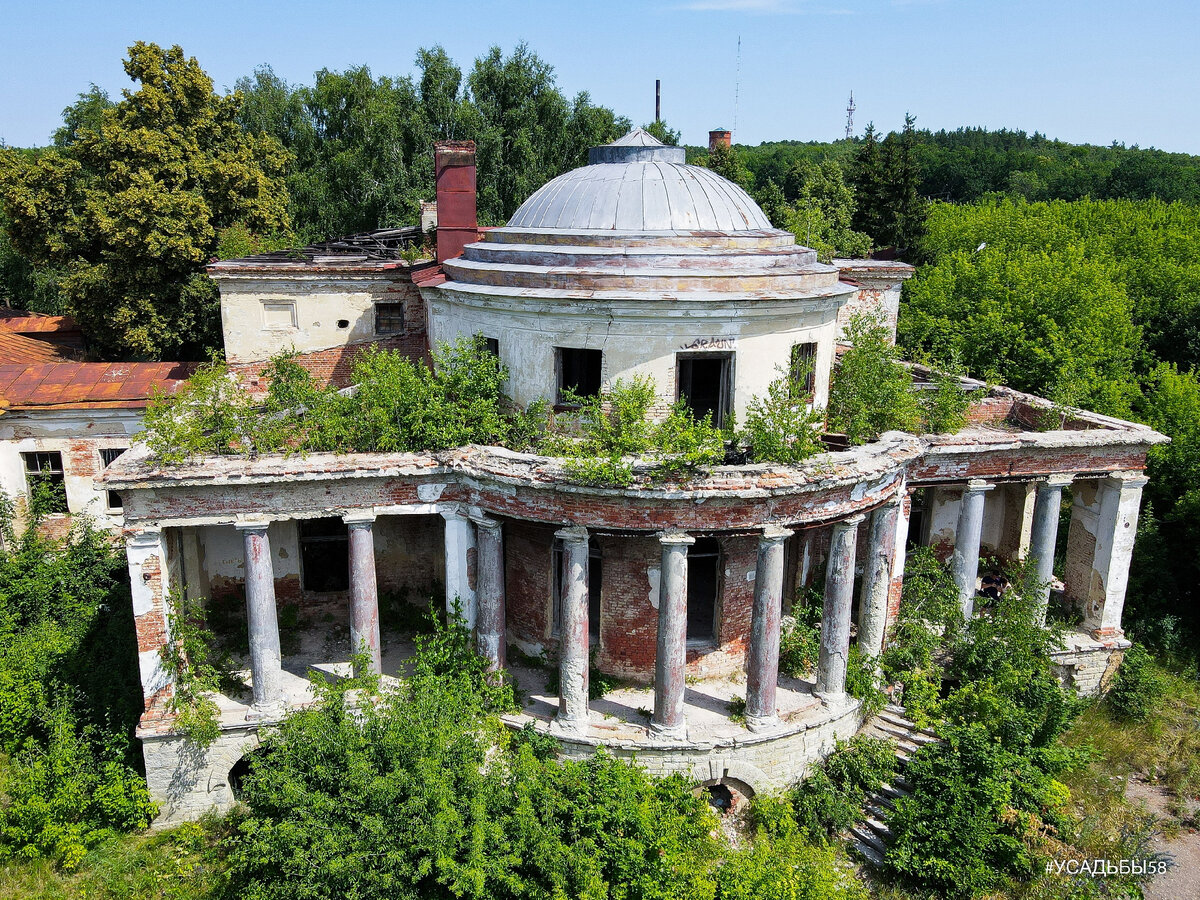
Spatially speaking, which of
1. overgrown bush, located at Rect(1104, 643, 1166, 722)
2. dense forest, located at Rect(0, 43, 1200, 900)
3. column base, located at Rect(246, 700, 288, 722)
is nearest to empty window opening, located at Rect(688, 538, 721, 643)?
dense forest, located at Rect(0, 43, 1200, 900)

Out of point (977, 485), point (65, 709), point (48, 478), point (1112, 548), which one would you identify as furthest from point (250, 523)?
point (1112, 548)

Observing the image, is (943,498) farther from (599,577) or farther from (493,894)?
(493,894)

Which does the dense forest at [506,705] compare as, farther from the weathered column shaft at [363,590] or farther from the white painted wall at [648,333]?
the white painted wall at [648,333]

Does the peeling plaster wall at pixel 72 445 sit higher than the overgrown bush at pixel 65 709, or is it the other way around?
the peeling plaster wall at pixel 72 445

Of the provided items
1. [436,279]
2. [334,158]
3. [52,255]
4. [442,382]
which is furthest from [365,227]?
[442,382]

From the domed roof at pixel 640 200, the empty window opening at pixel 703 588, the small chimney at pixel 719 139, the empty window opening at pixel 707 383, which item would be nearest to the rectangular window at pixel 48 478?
the domed roof at pixel 640 200

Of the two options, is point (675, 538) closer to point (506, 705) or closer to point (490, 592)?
point (490, 592)

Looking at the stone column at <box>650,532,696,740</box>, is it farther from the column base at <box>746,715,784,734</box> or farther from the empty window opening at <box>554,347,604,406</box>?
the empty window opening at <box>554,347,604,406</box>
